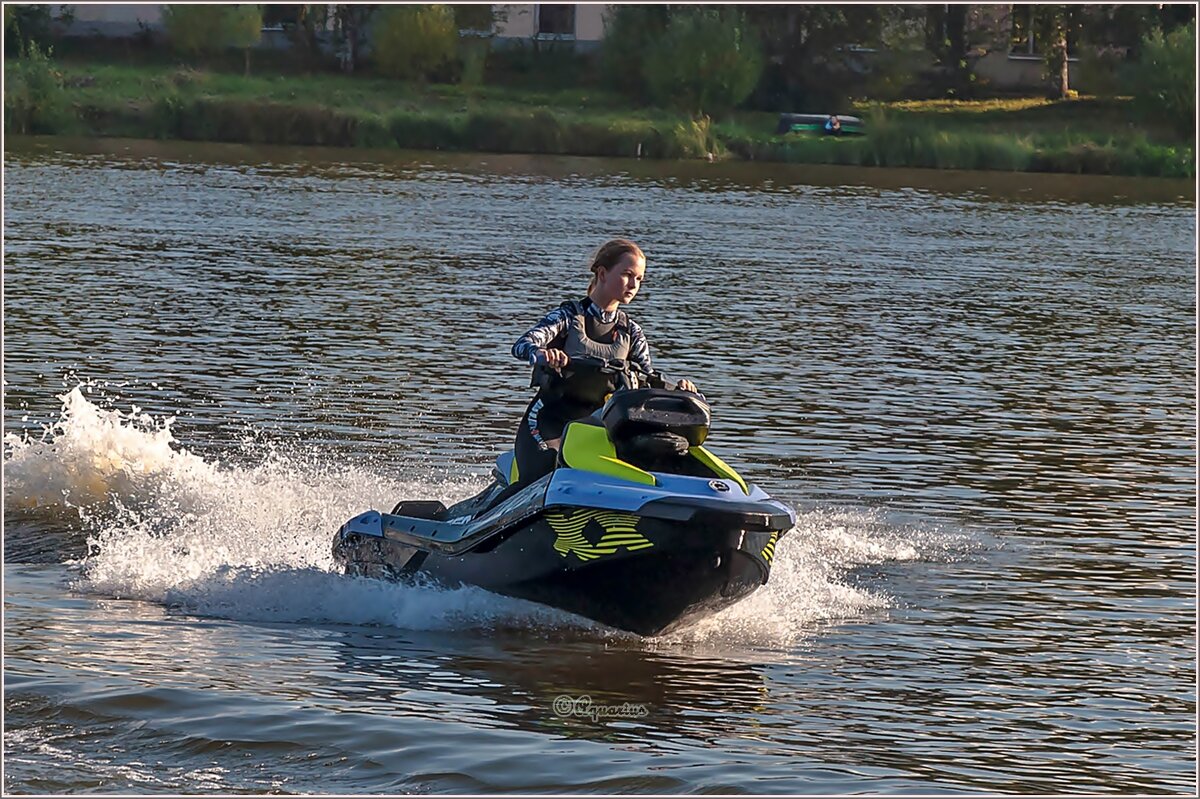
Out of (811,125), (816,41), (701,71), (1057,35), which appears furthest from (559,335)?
(1057,35)

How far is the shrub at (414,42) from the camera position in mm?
66062

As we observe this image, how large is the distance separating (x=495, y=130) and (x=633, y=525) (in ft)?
150

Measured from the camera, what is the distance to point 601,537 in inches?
355

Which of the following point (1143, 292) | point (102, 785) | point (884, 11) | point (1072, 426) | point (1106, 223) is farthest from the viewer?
point (884, 11)

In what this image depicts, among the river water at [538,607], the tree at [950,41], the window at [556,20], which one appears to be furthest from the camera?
the window at [556,20]

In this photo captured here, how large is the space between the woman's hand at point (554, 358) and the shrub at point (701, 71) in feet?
174

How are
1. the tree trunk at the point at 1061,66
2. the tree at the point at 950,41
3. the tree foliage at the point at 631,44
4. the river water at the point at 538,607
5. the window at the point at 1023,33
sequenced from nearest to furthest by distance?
the river water at the point at 538,607 < the tree foliage at the point at 631,44 < the tree trunk at the point at 1061,66 < the tree at the point at 950,41 < the window at the point at 1023,33

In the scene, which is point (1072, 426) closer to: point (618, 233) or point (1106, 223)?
point (618, 233)

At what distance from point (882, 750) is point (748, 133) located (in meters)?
51.3

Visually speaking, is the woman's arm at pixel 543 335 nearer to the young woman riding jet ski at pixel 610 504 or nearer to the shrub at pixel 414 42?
the young woman riding jet ski at pixel 610 504

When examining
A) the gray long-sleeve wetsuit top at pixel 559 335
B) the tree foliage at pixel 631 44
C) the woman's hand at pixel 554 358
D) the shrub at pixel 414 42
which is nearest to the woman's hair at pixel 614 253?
the gray long-sleeve wetsuit top at pixel 559 335

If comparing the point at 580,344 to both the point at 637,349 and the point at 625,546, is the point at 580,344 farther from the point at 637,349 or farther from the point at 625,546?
the point at 625,546

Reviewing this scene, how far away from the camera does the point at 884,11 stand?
241ft

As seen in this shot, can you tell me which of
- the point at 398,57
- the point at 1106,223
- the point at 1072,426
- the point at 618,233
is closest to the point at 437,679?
the point at 1072,426
